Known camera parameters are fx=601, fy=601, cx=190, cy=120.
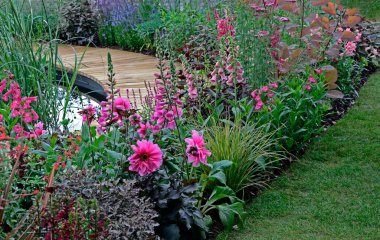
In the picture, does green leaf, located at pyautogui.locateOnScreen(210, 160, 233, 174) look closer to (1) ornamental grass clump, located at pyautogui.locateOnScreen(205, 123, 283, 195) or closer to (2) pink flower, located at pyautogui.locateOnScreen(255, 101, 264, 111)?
(1) ornamental grass clump, located at pyautogui.locateOnScreen(205, 123, 283, 195)

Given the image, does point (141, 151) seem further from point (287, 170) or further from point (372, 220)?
point (287, 170)

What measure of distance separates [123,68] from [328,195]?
4257 mm

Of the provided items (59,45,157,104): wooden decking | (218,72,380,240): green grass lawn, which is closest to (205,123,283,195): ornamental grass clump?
(218,72,380,240): green grass lawn

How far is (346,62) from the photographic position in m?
5.88

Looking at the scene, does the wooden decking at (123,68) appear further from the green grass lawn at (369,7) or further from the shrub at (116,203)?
the green grass lawn at (369,7)

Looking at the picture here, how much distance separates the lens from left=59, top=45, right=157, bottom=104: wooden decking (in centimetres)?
674

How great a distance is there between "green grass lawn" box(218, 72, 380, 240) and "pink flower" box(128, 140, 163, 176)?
2.64 ft

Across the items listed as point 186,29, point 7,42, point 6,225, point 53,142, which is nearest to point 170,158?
point 53,142

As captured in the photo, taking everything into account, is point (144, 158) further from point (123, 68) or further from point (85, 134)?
point (123, 68)

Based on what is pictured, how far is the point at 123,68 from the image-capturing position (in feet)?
25.1

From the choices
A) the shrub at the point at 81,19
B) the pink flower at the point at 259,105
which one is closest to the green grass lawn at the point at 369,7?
the shrub at the point at 81,19

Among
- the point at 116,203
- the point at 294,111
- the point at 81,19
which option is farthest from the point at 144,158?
the point at 81,19

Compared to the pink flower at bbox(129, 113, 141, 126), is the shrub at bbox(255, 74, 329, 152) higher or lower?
lower

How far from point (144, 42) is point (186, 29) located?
153cm
